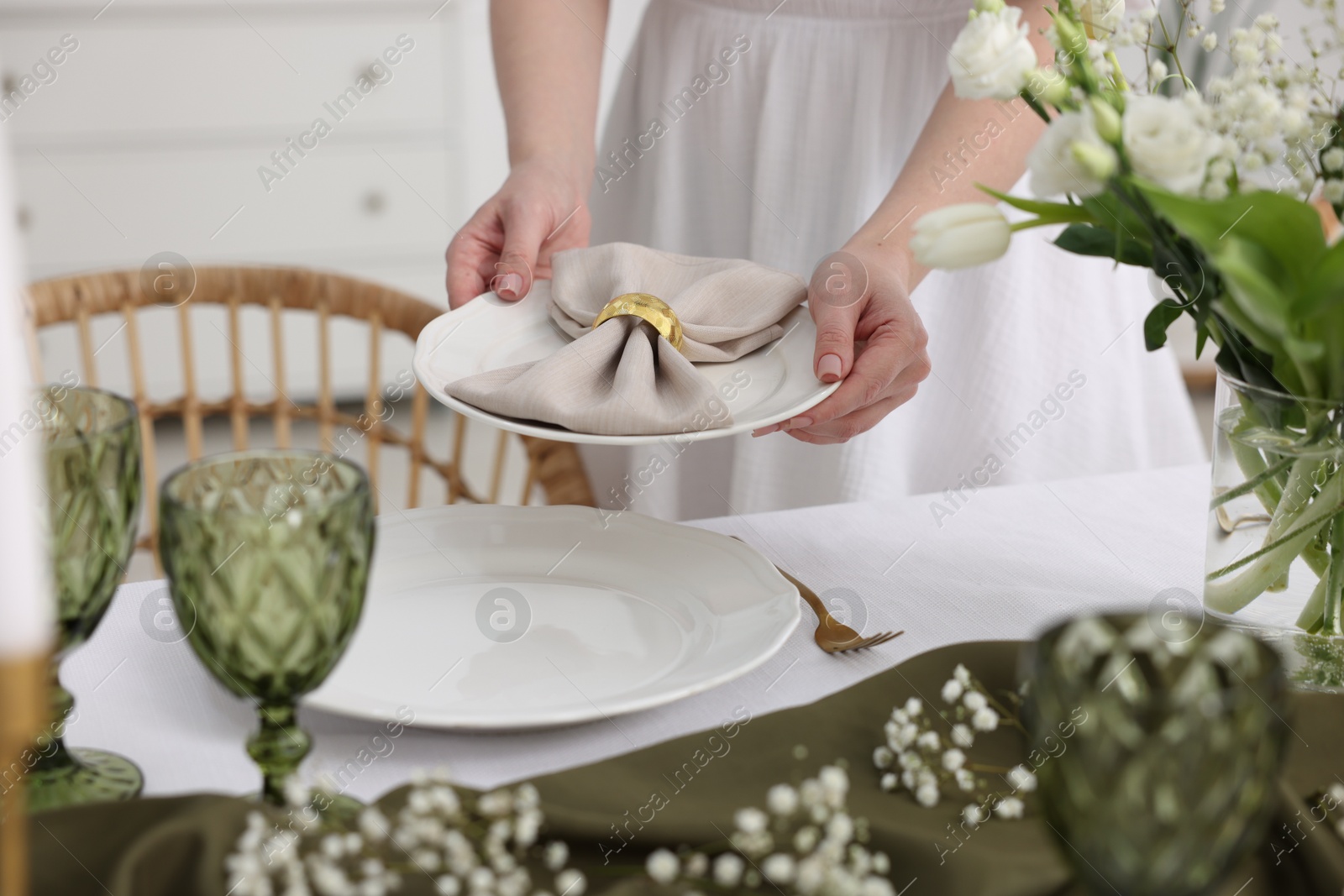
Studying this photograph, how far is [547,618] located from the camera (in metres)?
0.65

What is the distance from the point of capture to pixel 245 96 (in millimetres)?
2385

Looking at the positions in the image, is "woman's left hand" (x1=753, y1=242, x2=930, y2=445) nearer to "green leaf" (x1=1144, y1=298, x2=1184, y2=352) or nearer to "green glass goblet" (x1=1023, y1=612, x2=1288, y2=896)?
"green leaf" (x1=1144, y1=298, x2=1184, y2=352)

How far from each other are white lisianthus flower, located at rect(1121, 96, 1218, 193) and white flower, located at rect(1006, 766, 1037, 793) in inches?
9.5

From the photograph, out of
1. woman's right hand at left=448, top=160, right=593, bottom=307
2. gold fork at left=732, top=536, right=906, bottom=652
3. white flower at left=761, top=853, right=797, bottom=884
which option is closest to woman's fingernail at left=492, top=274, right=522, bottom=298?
woman's right hand at left=448, top=160, right=593, bottom=307

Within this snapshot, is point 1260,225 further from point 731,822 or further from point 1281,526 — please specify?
point 731,822

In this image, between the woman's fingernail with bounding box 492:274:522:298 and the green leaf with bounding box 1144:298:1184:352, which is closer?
the green leaf with bounding box 1144:298:1184:352

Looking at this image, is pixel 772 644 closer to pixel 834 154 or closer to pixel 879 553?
pixel 879 553

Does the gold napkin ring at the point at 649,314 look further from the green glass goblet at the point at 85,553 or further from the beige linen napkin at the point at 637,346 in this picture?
the green glass goblet at the point at 85,553

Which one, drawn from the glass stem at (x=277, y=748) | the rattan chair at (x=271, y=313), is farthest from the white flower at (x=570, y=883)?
the rattan chair at (x=271, y=313)

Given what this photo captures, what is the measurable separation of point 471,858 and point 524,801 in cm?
3

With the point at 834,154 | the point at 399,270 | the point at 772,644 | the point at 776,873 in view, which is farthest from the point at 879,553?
the point at 399,270

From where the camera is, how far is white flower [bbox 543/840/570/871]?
0.41 meters

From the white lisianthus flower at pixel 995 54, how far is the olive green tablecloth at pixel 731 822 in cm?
28

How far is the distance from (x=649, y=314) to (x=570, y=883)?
0.42 m
